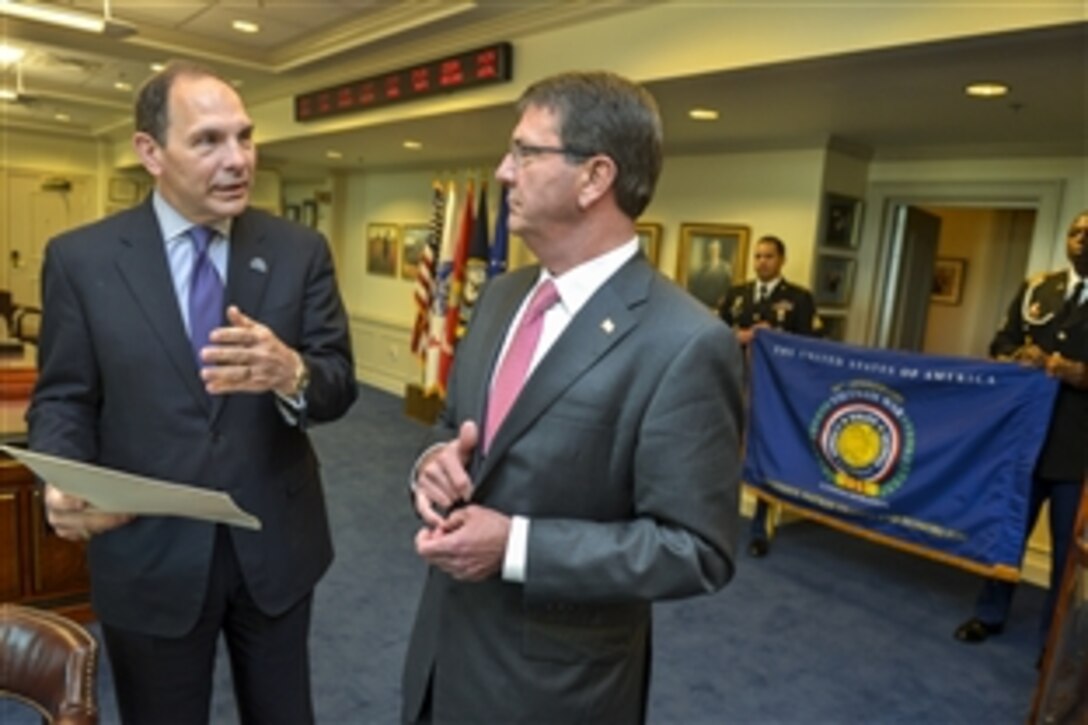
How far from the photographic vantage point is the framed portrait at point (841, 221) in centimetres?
475

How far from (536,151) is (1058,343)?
275cm

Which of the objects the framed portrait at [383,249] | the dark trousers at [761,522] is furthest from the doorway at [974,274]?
the framed portrait at [383,249]

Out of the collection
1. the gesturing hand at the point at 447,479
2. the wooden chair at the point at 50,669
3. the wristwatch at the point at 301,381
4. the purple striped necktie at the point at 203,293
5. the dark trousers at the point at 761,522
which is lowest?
the dark trousers at the point at 761,522

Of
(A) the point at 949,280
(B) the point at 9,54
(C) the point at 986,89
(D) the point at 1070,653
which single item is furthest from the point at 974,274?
(B) the point at 9,54

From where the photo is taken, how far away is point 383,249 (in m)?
8.07

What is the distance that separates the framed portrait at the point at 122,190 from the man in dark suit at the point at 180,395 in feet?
35.3

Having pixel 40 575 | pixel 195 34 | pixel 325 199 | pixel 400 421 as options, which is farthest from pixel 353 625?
pixel 325 199

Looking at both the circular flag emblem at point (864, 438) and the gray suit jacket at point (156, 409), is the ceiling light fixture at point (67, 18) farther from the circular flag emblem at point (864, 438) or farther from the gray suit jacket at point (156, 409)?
the circular flag emblem at point (864, 438)

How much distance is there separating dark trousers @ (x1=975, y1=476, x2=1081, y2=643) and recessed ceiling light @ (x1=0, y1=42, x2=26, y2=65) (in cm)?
670

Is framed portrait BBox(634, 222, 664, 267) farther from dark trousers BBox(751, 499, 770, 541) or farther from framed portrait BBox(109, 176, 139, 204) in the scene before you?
framed portrait BBox(109, 176, 139, 204)

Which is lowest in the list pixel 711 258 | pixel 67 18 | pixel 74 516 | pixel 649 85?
pixel 74 516

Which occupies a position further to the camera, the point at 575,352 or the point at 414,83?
the point at 414,83

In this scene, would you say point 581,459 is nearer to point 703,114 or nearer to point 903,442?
point 903,442

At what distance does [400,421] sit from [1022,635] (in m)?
4.83
